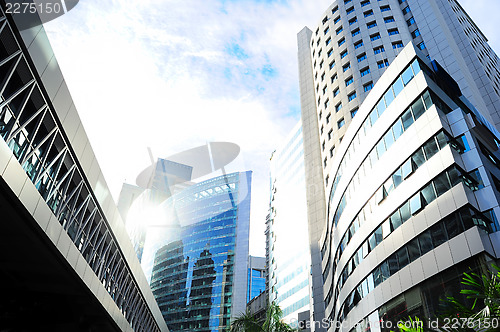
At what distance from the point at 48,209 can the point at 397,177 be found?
1696 centimetres

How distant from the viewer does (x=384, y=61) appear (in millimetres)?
41656

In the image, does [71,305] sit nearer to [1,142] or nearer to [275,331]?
[1,142]

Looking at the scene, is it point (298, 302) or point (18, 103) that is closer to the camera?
point (18, 103)

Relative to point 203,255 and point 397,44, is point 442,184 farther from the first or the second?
point 203,255

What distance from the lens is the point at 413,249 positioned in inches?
698

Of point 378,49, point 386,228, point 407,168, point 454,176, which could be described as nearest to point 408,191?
point 407,168

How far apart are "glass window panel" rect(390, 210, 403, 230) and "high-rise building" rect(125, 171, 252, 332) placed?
8793 centimetres

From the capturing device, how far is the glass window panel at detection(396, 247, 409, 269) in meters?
18.1

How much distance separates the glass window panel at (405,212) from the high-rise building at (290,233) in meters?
40.3

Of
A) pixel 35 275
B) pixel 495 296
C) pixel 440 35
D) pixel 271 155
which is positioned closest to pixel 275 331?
pixel 35 275

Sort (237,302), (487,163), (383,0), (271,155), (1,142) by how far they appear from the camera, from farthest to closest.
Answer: (237,302) < (271,155) < (383,0) < (487,163) < (1,142)

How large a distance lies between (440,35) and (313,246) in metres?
26.6

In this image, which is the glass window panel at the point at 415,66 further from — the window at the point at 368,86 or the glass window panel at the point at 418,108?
the window at the point at 368,86

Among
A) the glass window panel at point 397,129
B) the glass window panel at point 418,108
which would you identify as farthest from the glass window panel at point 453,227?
the glass window panel at point 397,129
